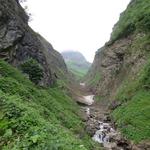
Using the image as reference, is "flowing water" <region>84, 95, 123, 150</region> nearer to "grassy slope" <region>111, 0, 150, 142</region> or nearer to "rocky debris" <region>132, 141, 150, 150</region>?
"grassy slope" <region>111, 0, 150, 142</region>

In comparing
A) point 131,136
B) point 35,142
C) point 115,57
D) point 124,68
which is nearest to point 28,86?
point 131,136

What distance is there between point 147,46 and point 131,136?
24.9 m

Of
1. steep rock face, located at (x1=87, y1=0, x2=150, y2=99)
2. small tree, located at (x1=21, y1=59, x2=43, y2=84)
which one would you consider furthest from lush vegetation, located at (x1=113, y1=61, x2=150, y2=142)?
small tree, located at (x1=21, y1=59, x2=43, y2=84)

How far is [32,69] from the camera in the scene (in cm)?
4634

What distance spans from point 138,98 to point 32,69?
1510 cm

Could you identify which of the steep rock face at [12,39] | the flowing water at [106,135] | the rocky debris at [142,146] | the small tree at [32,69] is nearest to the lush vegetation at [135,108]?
the rocky debris at [142,146]

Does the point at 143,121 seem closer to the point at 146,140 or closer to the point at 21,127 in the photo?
the point at 146,140

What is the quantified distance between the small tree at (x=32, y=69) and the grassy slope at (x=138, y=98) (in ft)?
39.8

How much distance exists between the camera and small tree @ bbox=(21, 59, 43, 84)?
150 ft

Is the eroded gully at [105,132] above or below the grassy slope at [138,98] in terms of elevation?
below

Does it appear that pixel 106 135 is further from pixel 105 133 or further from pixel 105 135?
pixel 105 133

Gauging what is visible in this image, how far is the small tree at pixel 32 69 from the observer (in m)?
45.8

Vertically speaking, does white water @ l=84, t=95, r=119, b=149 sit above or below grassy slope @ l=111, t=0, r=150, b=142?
below

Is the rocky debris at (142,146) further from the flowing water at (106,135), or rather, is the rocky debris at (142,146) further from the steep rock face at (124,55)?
the steep rock face at (124,55)
